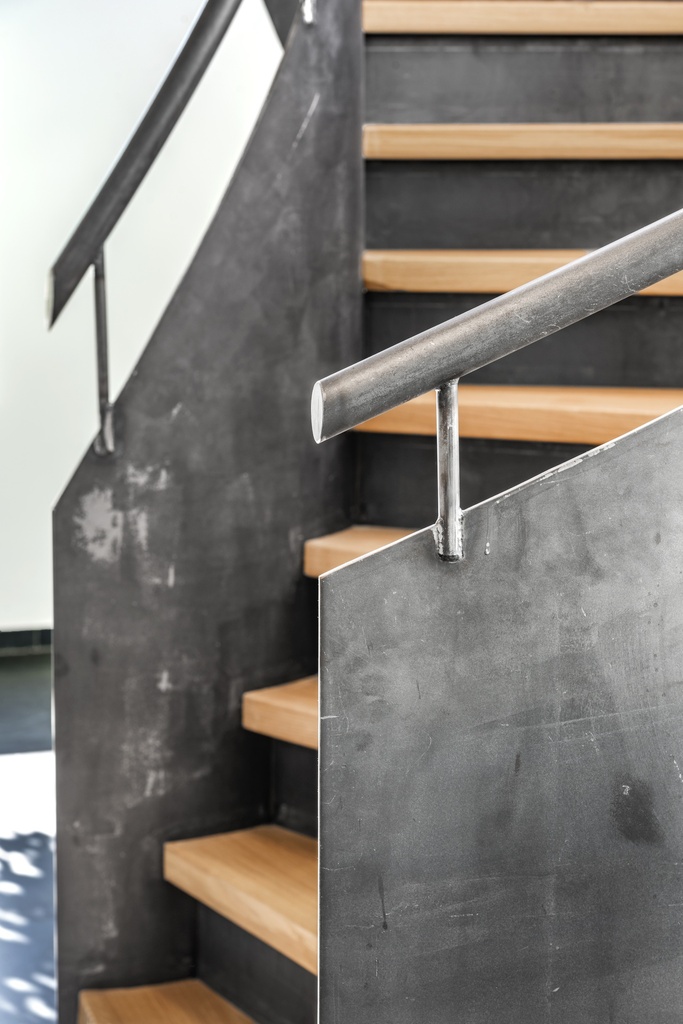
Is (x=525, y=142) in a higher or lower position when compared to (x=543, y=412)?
higher

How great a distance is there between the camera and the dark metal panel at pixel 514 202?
227 cm

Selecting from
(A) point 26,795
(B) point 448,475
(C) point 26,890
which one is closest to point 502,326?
(B) point 448,475

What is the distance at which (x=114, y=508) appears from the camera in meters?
1.99

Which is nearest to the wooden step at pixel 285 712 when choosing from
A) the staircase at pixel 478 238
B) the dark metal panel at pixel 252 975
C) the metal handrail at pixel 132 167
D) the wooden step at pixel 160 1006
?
the staircase at pixel 478 238

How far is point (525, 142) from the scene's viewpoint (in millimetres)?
2244

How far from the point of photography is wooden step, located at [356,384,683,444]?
5.79 ft

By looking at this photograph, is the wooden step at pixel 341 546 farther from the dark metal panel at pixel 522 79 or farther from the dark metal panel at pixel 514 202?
the dark metal panel at pixel 522 79

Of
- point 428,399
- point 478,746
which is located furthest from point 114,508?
point 478,746

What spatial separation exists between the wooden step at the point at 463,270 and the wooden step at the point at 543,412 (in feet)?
0.66

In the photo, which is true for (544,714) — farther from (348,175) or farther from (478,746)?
(348,175)

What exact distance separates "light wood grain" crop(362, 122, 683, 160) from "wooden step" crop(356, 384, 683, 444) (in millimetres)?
491

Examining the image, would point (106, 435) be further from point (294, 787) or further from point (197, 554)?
point (294, 787)

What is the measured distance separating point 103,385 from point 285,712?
68 cm

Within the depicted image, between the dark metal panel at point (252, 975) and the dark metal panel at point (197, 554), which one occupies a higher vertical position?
the dark metal panel at point (197, 554)
